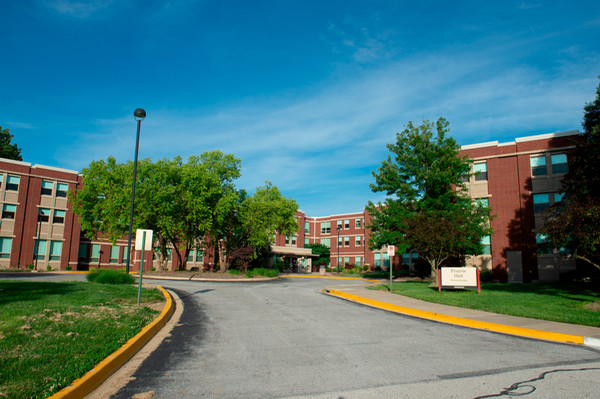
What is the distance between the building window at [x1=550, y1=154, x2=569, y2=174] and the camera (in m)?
32.2

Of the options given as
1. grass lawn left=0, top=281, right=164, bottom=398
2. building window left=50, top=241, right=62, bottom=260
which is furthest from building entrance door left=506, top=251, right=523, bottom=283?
building window left=50, top=241, right=62, bottom=260

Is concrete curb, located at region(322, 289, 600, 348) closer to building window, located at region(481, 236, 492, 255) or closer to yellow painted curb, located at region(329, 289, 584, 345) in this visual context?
yellow painted curb, located at region(329, 289, 584, 345)

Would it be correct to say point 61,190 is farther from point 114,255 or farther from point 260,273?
point 260,273

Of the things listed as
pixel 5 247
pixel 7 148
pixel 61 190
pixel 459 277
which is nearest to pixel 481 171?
pixel 459 277

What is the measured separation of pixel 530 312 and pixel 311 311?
6.77 metres

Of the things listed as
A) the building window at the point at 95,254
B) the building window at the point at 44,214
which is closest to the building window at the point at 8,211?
the building window at the point at 44,214

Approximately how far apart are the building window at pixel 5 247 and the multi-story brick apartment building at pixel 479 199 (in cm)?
9

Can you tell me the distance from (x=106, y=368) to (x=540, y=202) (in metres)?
35.2

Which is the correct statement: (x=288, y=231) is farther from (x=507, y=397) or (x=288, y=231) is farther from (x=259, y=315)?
(x=507, y=397)

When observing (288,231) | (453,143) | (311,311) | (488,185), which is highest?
(453,143)

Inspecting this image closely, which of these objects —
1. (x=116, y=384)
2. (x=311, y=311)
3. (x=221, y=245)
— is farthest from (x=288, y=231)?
(x=116, y=384)

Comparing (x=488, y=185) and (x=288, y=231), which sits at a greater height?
(x=488, y=185)

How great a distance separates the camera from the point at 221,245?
42.9 m

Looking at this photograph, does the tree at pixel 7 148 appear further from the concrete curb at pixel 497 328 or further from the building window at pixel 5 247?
the concrete curb at pixel 497 328
